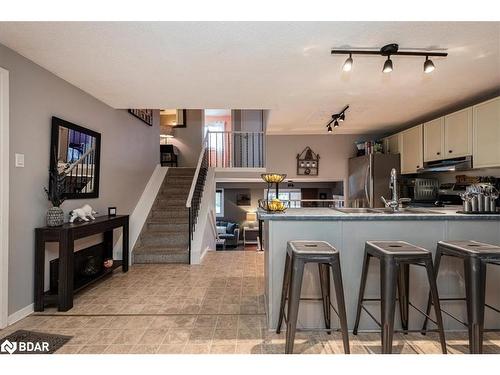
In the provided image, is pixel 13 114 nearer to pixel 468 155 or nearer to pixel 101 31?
pixel 101 31

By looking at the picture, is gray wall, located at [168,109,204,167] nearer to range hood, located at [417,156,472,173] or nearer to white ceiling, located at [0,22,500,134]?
white ceiling, located at [0,22,500,134]

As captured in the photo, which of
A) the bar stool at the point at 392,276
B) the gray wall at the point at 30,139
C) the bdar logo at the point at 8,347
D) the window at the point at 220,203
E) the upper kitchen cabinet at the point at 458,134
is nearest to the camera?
the bar stool at the point at 392,276

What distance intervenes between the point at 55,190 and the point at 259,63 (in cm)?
241

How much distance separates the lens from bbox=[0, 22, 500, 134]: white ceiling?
6.84 feet

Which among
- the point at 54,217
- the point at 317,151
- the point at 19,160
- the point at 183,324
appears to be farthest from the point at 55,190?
the point at 317,151

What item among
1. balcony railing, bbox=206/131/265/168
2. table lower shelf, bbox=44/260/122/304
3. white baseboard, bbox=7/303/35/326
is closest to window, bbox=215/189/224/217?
balcony railing, bbox=206/131/265/168

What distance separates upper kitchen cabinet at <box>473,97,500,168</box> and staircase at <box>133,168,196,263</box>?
4.24 metres

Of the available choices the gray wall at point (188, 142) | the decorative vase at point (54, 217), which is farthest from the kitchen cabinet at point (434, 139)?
the gray wall at point (188, 142)

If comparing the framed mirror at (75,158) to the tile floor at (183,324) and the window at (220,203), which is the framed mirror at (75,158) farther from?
the window at (220,203)

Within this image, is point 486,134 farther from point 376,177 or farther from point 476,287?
point 476,287

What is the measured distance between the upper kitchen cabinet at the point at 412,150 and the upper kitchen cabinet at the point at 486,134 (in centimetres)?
109

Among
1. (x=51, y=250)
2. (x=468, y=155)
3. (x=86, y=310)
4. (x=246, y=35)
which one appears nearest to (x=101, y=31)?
(x=246, y=35)

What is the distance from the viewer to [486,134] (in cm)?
329

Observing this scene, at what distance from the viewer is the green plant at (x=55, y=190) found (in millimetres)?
2820
